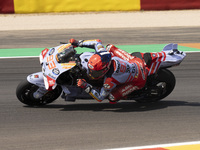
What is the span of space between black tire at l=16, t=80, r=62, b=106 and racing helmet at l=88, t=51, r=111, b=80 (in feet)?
2.86

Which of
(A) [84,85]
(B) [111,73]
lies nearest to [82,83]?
(A) [84,85]

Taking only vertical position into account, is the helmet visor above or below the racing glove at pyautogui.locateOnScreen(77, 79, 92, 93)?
above

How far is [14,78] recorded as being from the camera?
9234 mm

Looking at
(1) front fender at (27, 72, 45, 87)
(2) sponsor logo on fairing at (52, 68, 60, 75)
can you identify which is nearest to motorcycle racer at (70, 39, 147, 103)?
(2) sponsor logo on fairing at (52, 68, 60, 75)

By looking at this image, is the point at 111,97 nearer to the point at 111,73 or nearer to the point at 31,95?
the point at 111,73

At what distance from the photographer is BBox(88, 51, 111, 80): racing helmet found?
628 cm

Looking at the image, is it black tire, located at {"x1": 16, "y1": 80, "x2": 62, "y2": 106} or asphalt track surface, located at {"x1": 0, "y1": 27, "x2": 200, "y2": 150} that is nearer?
asphalt track surface, located at {"x1": 0, "y1": 27, "x2": 200, "y2": 150}

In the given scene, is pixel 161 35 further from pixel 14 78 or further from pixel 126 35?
pixel 14 78

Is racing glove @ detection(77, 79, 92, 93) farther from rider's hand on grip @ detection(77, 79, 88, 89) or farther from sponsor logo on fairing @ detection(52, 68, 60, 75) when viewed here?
sponsor logo on fairing @ detection(52, 68, 60, 75)

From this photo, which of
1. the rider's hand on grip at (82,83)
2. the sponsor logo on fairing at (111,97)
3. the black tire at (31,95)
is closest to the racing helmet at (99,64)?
the rider's hand on grip at (82,83)

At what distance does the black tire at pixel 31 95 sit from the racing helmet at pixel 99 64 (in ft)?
2.86

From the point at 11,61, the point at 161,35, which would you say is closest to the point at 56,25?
the point at 161,35

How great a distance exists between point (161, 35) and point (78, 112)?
8.78 m

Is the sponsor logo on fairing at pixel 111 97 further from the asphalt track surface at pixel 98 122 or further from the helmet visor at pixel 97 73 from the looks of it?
the helmet visor at pixel 97 73
